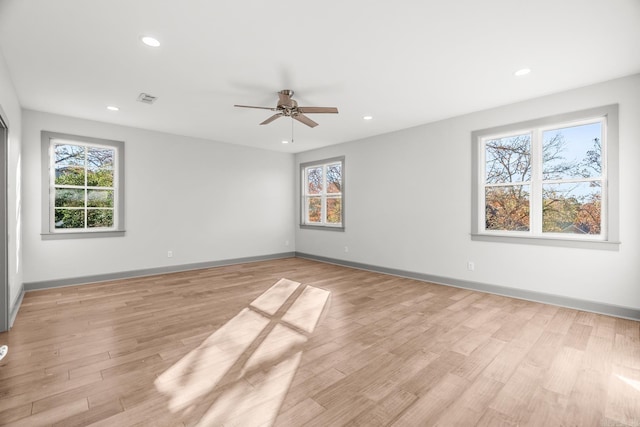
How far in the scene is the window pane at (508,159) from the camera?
427cm

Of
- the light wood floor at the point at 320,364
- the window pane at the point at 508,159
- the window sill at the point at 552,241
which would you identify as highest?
the window pane at the point at 508,159

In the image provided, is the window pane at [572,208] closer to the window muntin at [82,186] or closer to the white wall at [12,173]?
the white wall at [12,173]

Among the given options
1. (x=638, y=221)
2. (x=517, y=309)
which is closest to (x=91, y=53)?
(x=517, y=309)

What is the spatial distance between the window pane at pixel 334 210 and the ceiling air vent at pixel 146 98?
4115mm

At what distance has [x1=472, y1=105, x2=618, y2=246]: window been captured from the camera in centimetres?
360

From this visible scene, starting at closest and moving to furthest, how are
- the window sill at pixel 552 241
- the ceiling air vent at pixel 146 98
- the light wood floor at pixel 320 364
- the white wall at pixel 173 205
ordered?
the light wood floor at pixel 320 364 → the window sill at pixel 552 241 → the ceiling air vent at pixel 146 98 → the white wall at pixel 173 205

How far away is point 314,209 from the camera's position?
762 cm

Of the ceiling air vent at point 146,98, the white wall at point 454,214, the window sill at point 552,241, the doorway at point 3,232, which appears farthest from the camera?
the ceiling air vent at point 146,98

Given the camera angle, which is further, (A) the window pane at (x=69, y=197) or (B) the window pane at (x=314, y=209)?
(B) the window pane at (x=314, y=209)

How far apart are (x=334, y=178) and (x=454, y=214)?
2.99 metres

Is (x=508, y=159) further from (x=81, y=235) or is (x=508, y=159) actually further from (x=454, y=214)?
(x=81, y=235)

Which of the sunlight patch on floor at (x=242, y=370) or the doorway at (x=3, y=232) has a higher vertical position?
the doorway at (x=3, y=232)

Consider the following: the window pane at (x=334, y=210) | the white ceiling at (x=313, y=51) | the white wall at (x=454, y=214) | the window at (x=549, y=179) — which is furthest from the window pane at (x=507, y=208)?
the window pane at (x=334, y=210)

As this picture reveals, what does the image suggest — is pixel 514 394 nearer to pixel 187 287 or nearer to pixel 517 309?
pixel 517 309
